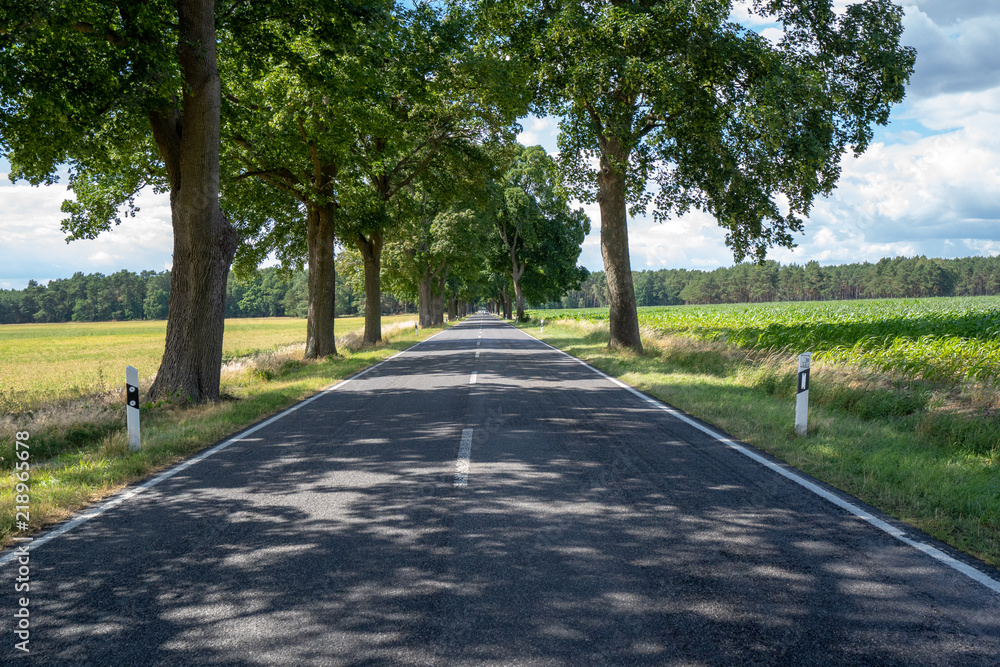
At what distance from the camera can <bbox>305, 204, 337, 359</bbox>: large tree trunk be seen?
1908cm

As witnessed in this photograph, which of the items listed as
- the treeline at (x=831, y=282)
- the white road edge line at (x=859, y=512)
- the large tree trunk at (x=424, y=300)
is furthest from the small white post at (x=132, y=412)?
the treeline at (x=831, y=282)

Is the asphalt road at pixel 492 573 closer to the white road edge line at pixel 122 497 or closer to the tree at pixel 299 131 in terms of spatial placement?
the white road edge line at pixel 122 497

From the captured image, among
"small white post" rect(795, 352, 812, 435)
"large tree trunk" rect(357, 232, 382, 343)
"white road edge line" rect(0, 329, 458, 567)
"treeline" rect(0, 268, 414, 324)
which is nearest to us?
"white road edge line" rect(0, 329, 458, 567)

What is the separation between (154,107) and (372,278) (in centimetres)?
1580

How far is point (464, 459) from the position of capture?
6.18 meters

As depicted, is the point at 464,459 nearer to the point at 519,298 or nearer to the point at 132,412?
the point at 132,412

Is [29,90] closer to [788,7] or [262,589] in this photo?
[262,589]

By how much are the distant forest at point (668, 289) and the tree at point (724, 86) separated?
185 feet

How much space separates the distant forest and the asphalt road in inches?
2675

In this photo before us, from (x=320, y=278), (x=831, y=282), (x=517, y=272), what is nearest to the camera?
(x=320, y=278)

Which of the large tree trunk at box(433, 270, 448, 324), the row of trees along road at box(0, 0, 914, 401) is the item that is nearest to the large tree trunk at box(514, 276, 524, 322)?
the large tree trunk at box(433, 270, 448, 324)

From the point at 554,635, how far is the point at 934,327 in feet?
47.2

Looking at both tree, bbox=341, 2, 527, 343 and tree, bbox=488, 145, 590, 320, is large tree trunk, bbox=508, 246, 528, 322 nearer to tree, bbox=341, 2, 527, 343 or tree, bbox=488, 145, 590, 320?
tree, bbox=488, 145, 590, 320

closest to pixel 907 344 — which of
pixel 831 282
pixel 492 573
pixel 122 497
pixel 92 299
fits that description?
pixel 492 573
